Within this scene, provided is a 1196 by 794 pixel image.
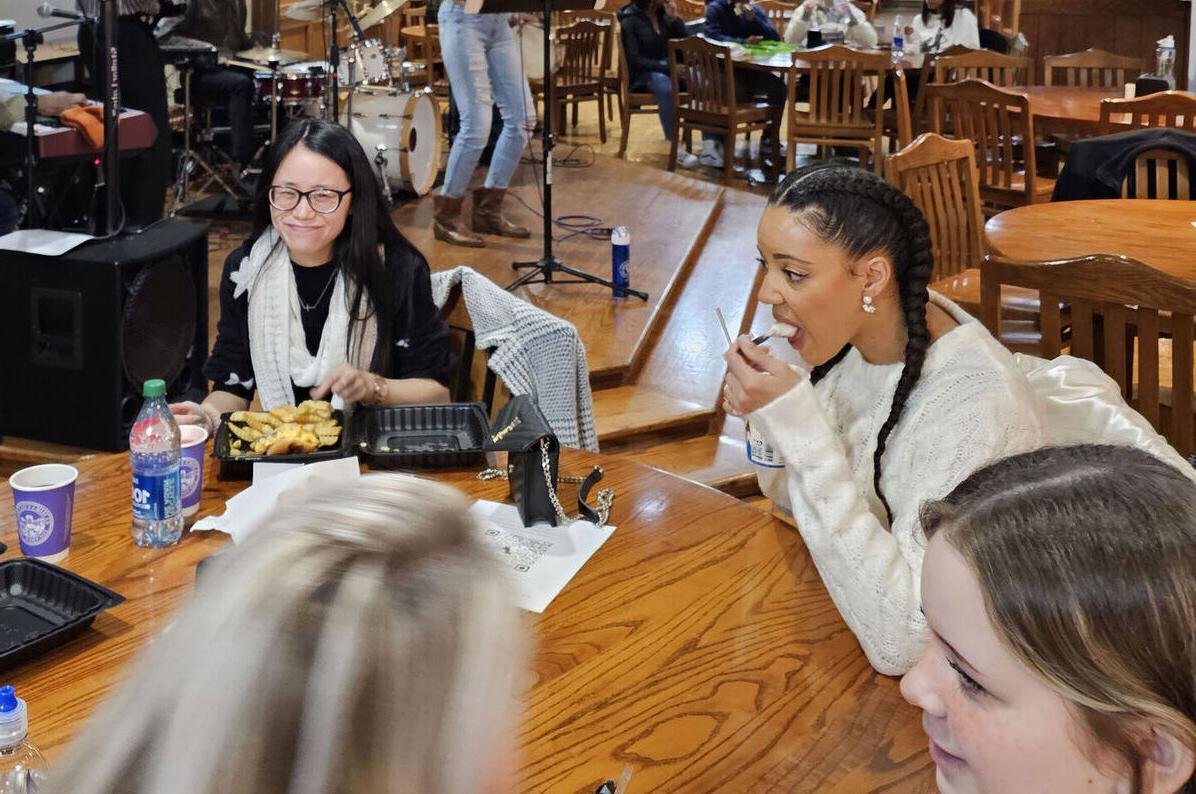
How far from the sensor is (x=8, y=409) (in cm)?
390

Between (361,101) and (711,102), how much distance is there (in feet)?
7.26

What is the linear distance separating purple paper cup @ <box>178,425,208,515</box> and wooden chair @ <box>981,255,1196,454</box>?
1.77 m

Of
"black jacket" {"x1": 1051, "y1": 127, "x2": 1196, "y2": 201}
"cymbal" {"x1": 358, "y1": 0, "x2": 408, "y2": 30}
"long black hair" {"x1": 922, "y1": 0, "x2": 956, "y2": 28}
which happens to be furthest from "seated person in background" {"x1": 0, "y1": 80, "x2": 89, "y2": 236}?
"long black hair" {"x1": 922, "y1": 0, "x2": 956, "y2": 28}

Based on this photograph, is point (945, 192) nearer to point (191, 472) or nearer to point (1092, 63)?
point (191, 472)

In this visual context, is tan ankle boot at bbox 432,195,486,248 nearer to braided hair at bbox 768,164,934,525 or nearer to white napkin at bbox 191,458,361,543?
white napkin at bbox 191,458,361,543

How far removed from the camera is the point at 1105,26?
10203mm

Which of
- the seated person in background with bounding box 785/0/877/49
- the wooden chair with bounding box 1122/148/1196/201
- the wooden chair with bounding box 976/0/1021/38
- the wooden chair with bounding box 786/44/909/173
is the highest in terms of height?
the wooden chair with bounding box 976/0/1021/38

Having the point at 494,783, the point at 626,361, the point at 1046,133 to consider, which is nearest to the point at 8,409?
the point at 626,361

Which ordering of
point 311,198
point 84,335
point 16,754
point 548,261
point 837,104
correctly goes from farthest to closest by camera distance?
point 837,104, point 548,261, point 84,335, point 311,198, point 16,754

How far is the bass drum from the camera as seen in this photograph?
22.2 ft

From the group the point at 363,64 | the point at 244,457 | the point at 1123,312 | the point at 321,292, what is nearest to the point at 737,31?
the point at 363,64

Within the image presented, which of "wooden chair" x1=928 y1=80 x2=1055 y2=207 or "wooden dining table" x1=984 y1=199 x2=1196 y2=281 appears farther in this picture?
"wooden chair" x1=928 y1=80 x2=1055 y2=207

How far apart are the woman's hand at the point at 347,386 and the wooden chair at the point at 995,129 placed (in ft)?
12.0

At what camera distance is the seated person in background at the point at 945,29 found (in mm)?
8648
